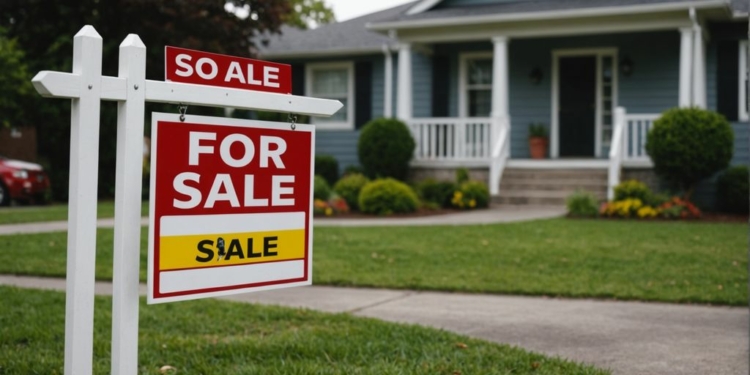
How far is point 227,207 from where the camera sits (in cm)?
304

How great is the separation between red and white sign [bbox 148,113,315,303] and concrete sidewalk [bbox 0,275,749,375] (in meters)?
2.05

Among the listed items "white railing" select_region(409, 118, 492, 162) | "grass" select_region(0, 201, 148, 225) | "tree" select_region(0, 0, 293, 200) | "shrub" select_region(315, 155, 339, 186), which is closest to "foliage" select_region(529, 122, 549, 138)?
"white railing" select_region(409, 118, 492, 162)

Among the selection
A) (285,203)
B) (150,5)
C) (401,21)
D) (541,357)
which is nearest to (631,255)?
(541,357)

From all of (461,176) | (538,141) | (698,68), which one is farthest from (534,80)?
(698,68)

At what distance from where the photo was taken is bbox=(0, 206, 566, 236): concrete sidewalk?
12.3m

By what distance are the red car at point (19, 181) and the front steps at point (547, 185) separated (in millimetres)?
9796

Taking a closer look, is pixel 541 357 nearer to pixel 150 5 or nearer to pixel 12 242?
pixel 12 242

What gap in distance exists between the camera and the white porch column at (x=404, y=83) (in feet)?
57.6

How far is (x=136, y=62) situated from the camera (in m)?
2.79

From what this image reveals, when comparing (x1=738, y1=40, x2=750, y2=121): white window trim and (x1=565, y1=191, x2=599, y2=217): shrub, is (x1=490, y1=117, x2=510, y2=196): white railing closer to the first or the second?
(x1=565, y1=191, x2=599, y2=217): shrub

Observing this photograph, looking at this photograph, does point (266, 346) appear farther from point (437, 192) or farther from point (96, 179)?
point (437, 192)

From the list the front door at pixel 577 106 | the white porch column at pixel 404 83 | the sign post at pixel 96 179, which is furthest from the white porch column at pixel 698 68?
the sign post at pixel 96 179

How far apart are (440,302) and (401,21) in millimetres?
11343

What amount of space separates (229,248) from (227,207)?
0.48 feet
